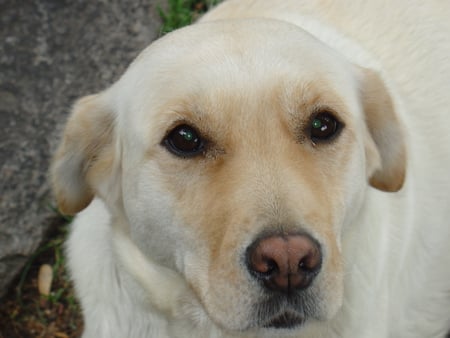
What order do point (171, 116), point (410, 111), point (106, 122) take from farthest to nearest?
point (410, 111) < point (106, 122) < point (171, 116)

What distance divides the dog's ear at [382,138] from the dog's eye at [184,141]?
0.79m

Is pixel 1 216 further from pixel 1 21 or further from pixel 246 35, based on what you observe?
pixel 246 35

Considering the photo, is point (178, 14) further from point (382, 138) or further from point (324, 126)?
point (324, 126)

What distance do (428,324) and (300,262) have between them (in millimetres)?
2256

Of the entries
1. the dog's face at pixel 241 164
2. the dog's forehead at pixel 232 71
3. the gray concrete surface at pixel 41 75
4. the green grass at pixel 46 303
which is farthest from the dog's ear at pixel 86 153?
the gray concrete surface at pixel 41 75

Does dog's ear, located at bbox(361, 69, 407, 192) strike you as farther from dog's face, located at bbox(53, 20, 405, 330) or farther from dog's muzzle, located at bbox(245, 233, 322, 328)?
dog's muzzle, located at bbox(245, 233, 322, 328)

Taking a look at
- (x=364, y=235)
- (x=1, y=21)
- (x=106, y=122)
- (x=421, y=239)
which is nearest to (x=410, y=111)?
(x=421, y=239)

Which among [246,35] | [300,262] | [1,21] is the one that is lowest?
[1,21]

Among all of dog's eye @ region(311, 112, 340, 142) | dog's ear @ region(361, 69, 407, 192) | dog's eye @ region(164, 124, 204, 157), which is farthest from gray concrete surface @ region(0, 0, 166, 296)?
dog's eye @ region(311, 112, 340, 142)

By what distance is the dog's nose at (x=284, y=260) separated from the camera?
2.42 metres

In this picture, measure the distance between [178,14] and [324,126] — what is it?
3044mm

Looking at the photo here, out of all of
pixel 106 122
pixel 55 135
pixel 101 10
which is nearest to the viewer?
pixel 106 122

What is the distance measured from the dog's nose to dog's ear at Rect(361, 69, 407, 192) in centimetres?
84

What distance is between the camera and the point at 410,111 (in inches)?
155
